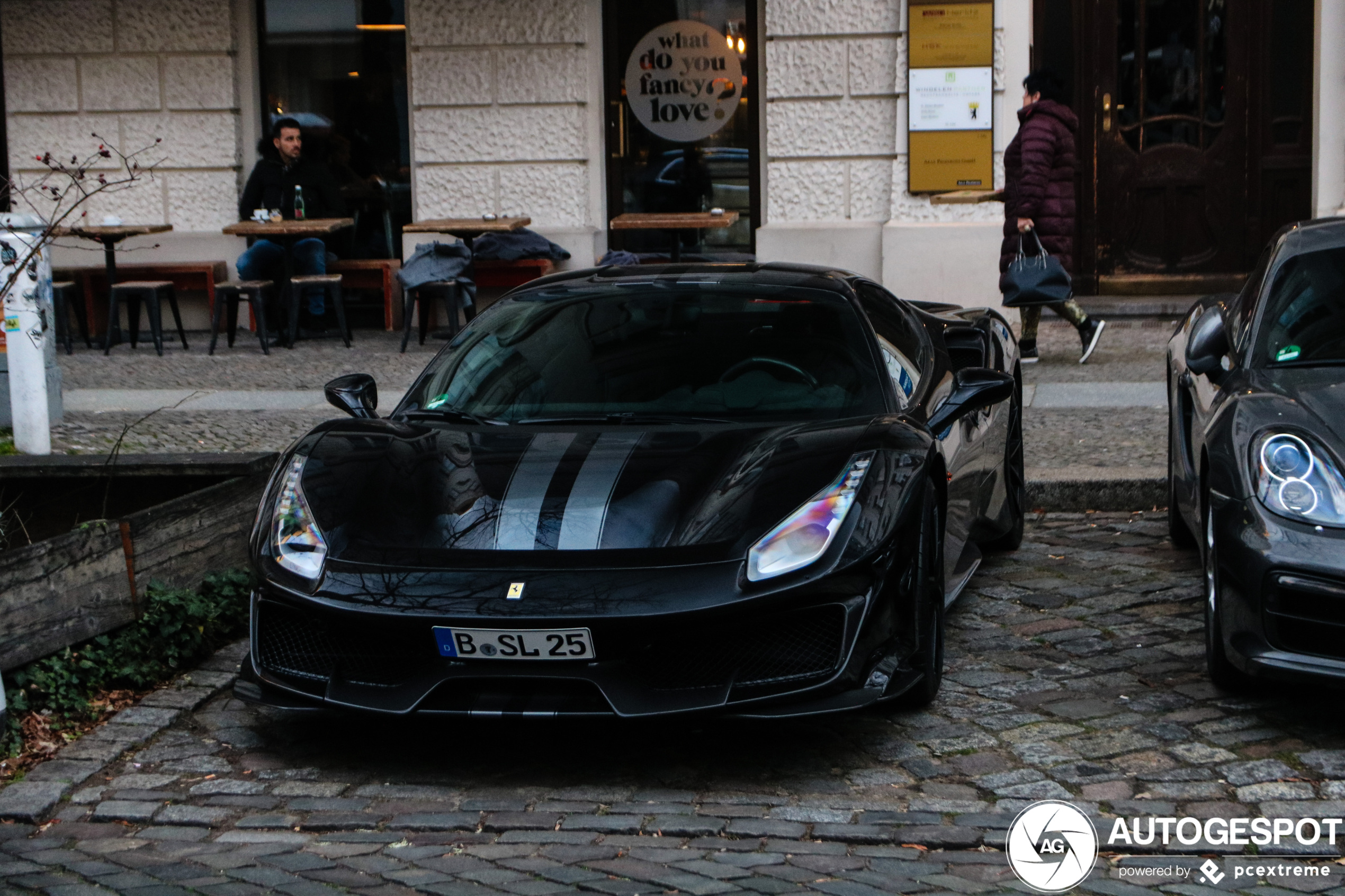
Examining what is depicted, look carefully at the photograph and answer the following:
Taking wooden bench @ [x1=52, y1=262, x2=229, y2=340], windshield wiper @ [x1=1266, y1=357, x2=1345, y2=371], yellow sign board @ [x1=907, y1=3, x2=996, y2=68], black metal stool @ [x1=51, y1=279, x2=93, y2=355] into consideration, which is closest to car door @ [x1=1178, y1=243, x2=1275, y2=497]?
windshield wiper @ [x1=1266, y1=357, x2=1345, y2=371]

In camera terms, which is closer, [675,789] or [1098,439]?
[675,789]

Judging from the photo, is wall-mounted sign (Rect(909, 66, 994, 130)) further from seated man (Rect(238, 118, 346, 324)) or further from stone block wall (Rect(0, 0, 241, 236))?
stone block wall (Rect(0, 0, 241, 236))

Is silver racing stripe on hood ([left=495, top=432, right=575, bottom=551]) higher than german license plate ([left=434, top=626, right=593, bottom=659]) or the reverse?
higher

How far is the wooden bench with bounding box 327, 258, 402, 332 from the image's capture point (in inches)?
553

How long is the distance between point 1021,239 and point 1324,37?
3.50 meters

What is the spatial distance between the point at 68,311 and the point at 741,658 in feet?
35.2

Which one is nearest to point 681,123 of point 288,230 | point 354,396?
point 288,230

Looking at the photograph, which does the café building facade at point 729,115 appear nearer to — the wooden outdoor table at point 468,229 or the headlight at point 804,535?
the wooden outdoor table at point 468,229

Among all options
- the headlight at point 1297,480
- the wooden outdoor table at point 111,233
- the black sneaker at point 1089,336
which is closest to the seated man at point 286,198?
the wooden outdoor table at point 111,233

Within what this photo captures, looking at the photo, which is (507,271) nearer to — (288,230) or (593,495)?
(288,230)

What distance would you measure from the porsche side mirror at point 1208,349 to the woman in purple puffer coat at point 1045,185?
5737 millimetres

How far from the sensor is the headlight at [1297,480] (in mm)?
4254

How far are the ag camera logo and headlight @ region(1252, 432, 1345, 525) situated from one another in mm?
1021

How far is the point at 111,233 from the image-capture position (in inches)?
500
